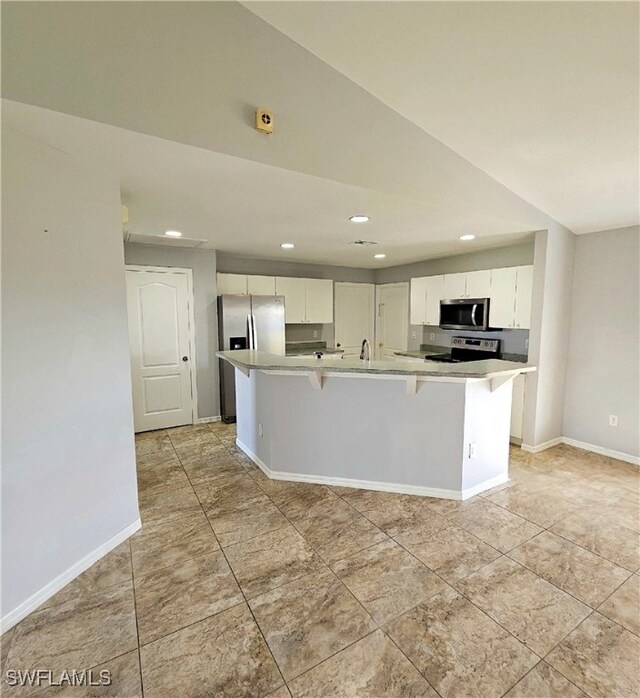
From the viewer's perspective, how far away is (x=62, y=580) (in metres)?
1.91

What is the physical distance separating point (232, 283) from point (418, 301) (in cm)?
271

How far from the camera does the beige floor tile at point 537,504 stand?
2.57m

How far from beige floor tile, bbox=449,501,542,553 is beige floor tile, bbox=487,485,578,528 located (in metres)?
0.08

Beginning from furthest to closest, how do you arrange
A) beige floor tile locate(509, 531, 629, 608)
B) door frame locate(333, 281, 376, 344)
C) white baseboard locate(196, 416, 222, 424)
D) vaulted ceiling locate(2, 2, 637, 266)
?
door frame locate(333, 281, 376, 344), white baseboard locate(196, 416, 222, 424), beige floor tile locate(509, 531, 629, 608), vaulted ceiling locate(2, 2, 637, 266)

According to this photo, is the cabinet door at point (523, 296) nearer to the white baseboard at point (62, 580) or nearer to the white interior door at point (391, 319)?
the white interior door at point (391, 319)

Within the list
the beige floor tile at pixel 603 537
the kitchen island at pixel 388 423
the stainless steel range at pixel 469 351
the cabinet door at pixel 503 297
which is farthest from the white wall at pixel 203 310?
the beige floor tile at pixel 603 537

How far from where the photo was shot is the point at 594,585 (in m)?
1.92

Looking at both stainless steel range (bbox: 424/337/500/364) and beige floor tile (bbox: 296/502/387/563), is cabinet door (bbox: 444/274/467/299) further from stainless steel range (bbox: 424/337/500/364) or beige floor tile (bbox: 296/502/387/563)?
beige floor tile (bbox: 296/502/387/563)

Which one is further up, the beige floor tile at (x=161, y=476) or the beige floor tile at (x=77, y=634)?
the beige floor tile at (x=161, y=476)

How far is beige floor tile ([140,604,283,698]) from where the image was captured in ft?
4.55

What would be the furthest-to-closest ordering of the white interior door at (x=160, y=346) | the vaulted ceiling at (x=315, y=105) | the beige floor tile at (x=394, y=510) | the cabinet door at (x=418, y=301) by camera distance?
1. the cabinet door at (x=418, y=301)
2. the white interior door at (x=160, y=346)
3. the beige floor tile at (x=394, y=510)
4. the vaulted ceiling at (x=315, y=105)

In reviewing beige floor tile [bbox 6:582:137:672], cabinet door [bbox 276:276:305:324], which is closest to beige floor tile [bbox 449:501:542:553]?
beige floor tile [bbox 6:582:137:672]

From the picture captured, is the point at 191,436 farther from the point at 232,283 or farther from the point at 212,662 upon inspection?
the point at 212,662

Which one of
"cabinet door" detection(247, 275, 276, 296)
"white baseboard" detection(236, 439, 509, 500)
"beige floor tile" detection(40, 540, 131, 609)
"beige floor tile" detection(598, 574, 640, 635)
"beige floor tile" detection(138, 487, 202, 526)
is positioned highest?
"cabinet door" detection(247, 275, 276, 296)
